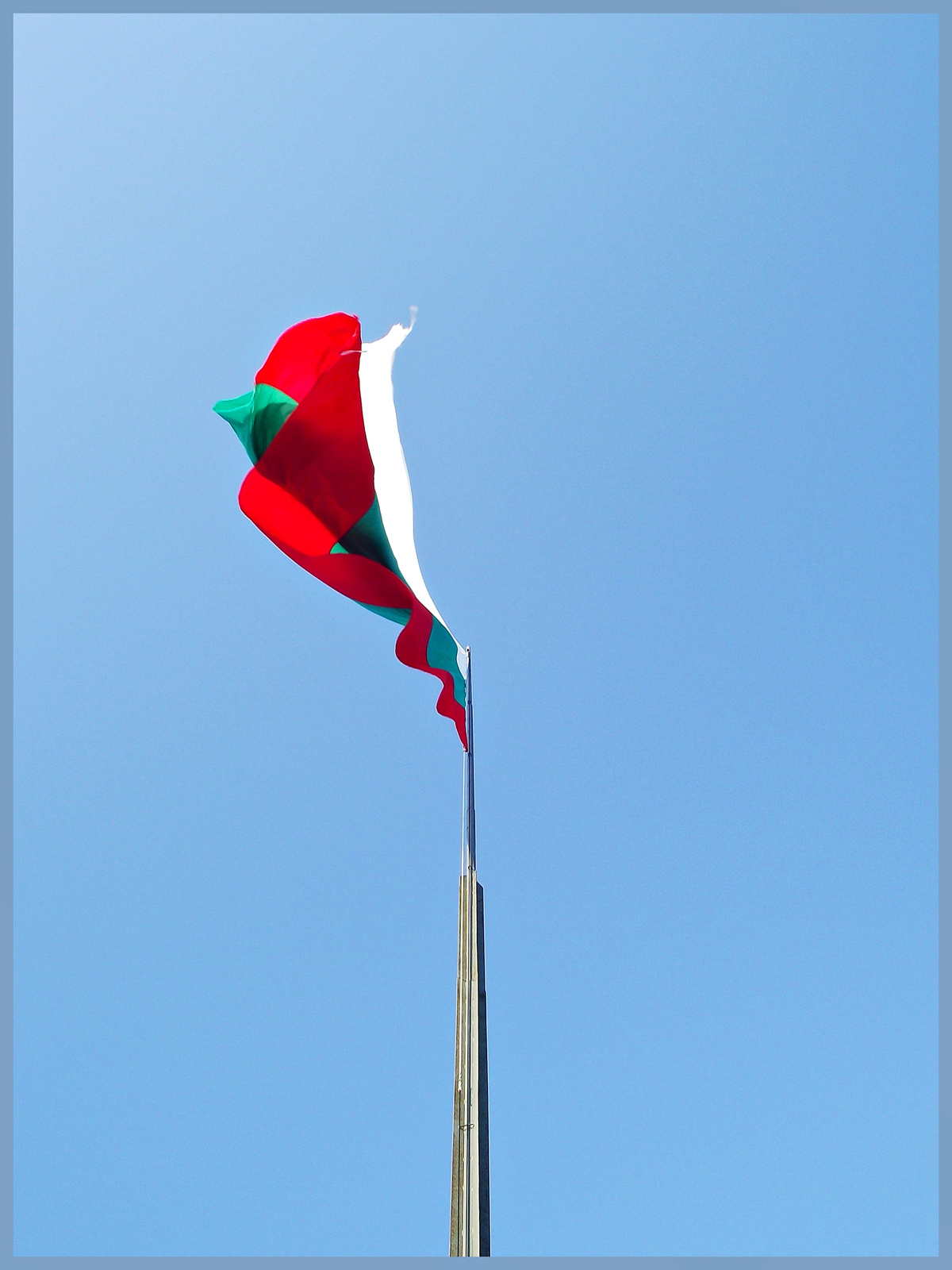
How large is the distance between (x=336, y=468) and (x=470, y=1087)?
7386 mm

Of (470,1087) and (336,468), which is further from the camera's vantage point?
(336,468)

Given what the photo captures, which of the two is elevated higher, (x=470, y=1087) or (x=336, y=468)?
(x=336, y=468)

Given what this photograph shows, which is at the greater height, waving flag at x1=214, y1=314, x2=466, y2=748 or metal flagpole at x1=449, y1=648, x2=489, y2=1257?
waving flag at x1=214, y1=314, x2=466, y2=748

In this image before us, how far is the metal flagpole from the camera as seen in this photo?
7.00 meters

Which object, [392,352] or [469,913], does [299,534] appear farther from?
[469,913]

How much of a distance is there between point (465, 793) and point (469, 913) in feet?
5.15

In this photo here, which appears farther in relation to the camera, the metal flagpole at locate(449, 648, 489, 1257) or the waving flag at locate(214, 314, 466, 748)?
the waving flag at locate(214, 314, 466, 748)

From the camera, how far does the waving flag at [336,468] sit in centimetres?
1186

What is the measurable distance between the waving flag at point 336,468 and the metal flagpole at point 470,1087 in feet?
10.8

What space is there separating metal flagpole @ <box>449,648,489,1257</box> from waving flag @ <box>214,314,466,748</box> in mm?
3299

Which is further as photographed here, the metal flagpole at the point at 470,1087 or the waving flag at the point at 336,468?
the waving flag at the point at 336,468

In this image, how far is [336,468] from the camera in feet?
39.2

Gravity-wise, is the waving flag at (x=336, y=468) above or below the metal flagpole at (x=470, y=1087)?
above

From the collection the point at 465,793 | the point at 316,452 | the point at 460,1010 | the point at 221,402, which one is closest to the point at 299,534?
the point at 316,452
